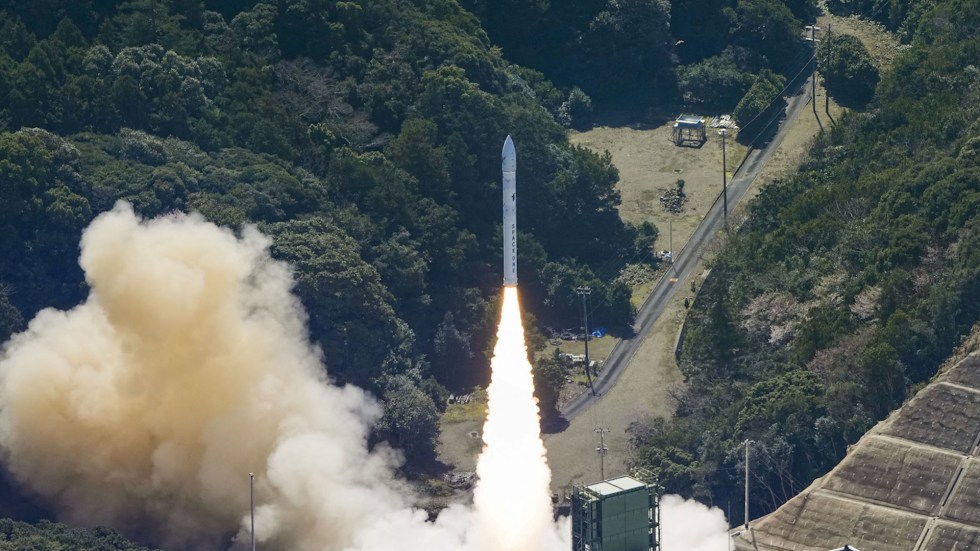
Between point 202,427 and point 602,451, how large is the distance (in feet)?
80.0

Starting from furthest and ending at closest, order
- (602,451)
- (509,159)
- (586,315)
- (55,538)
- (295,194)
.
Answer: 1. (586,315)
2. (295,194)
3. (602,451)
4. (55,538)
5. (509,159)

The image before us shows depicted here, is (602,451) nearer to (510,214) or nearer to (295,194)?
(510,214)

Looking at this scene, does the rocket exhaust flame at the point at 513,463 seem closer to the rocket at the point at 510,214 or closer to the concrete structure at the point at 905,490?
the rocket at the point at 510,214

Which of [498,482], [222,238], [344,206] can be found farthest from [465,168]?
[498,482]

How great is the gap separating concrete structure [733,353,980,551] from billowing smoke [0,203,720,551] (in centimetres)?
1331

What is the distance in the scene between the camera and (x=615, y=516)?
6220 inches

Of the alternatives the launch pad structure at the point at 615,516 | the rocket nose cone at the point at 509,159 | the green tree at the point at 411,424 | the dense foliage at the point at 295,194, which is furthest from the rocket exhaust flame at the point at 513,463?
the dense foliage at the point at 295,194

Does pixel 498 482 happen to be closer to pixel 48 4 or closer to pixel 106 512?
pixel 106 512

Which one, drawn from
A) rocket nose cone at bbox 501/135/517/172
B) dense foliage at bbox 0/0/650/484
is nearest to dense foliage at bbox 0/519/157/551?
dense foliage at bbox 0/0/650/484

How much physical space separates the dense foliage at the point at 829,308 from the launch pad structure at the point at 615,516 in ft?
47.2

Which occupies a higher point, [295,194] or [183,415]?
[295,194]

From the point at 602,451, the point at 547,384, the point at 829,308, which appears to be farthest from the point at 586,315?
the point at 829,308

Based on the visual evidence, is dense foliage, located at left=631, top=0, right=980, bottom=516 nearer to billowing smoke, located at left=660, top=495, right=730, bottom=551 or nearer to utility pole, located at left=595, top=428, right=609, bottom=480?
billowing smoke, located at left=660, top=495, right=730, bottom=551

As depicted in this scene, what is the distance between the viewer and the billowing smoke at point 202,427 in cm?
16825
